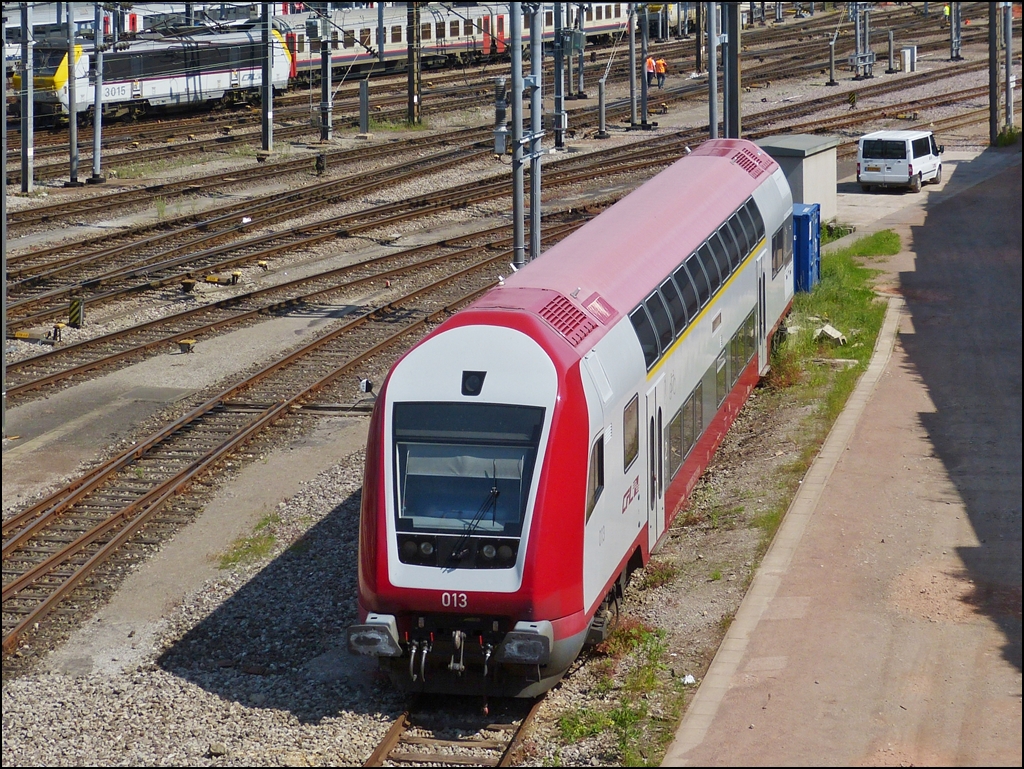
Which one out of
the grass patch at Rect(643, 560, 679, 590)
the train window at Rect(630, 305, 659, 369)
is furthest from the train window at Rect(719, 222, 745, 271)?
the grass patch at Rect(643, 560, 679, 590)

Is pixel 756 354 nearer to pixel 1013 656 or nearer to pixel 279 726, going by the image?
pixel 1013 656

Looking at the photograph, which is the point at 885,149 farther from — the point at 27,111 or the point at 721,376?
the point at 721,376

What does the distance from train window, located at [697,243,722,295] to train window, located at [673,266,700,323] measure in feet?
2.15

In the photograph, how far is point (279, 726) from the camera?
9.84 metres

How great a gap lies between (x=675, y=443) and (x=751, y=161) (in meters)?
6.98

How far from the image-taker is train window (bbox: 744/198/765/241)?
1701 centimetres

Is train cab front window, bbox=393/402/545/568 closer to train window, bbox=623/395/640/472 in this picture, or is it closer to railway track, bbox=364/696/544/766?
railway track, bbox=364/696/544/766

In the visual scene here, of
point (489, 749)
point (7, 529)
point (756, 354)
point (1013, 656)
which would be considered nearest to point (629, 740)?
point (489, 749)

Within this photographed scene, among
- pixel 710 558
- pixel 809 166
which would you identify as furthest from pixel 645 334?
pixel 809 166

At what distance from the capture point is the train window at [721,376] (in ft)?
48.0

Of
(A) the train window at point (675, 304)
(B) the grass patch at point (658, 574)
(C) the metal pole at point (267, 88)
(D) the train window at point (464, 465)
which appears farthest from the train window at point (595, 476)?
(C) the metal pole at point (267, 88)

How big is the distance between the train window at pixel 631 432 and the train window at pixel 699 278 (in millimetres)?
2977

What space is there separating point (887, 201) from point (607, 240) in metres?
22.5

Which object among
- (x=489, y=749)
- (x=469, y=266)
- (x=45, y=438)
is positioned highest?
(x=469, y=266)
